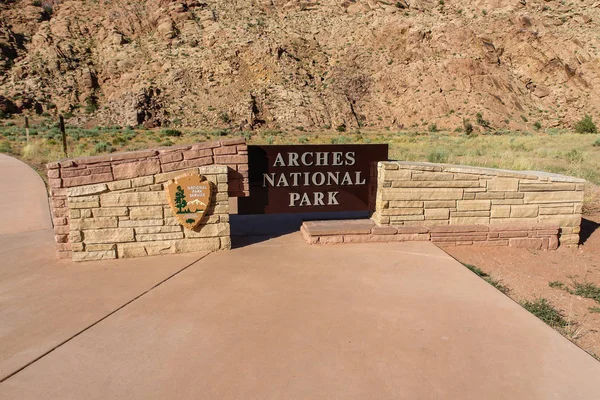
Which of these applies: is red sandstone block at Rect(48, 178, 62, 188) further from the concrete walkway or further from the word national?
the word national

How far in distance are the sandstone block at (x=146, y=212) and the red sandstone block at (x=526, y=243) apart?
17.8ft

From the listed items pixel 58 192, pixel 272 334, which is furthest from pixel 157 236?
pixel 272 334

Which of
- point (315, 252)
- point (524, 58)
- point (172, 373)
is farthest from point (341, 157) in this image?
point (524, 58)

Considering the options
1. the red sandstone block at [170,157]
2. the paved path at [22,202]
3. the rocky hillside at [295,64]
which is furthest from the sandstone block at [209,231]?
the rocky hillside at [295,64]

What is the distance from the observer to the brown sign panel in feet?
20.3

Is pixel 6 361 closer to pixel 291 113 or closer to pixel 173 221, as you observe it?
pixel 173 221

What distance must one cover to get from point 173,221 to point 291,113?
108 ft

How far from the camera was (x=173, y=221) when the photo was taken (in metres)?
5.59

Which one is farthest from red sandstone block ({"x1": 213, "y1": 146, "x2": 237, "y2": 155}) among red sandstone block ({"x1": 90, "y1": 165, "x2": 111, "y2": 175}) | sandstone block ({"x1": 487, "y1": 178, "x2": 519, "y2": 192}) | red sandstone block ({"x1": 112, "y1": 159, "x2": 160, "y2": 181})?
sandstone block ({"x1": 487, "y1": 178, "x2": 519, "y2": 192})

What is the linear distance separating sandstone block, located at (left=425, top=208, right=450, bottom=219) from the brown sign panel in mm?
949

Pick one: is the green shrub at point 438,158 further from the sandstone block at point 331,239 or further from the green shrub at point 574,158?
the sandstone block at point 331,239

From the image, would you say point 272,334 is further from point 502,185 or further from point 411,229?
point 502,185

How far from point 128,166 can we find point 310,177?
2614mm

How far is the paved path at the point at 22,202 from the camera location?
743 cm
